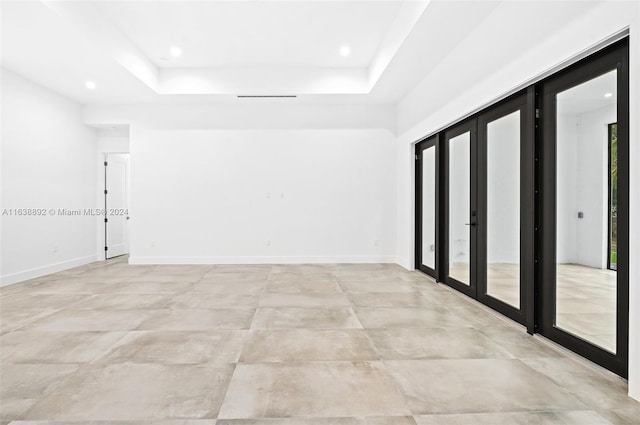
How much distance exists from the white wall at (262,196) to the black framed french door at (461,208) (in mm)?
2358

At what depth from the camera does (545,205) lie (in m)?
3.43

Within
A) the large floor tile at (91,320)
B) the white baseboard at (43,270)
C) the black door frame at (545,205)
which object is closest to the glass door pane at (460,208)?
the black door frame at (545,205)

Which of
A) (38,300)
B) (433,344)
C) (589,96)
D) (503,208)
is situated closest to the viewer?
(589,96)

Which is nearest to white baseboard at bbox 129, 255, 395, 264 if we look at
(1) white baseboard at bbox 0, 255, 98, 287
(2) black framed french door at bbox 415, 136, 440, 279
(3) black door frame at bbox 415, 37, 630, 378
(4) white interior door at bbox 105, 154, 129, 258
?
(1) white baseboard at bbox 0, 255, 98, 287

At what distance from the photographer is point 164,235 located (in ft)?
26.2

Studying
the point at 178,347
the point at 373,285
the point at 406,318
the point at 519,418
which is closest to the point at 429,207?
the point at 373,285

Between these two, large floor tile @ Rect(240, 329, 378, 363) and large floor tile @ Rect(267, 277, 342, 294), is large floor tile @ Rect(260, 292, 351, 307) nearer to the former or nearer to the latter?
large floor tile @ Rect(267, 277, 342, 294)

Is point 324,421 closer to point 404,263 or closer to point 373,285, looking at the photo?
point 373,285

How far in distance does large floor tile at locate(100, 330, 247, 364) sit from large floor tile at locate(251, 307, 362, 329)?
42 centimetres

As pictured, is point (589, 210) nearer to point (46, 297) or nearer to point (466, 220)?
point (466, 220)

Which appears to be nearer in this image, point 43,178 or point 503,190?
point 503,190

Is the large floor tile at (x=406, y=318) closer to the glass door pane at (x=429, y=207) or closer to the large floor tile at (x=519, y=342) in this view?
the large floor tile at (x=519, y=342)

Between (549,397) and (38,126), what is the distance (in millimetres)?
8733

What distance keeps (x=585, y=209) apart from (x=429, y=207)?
3.46 m
